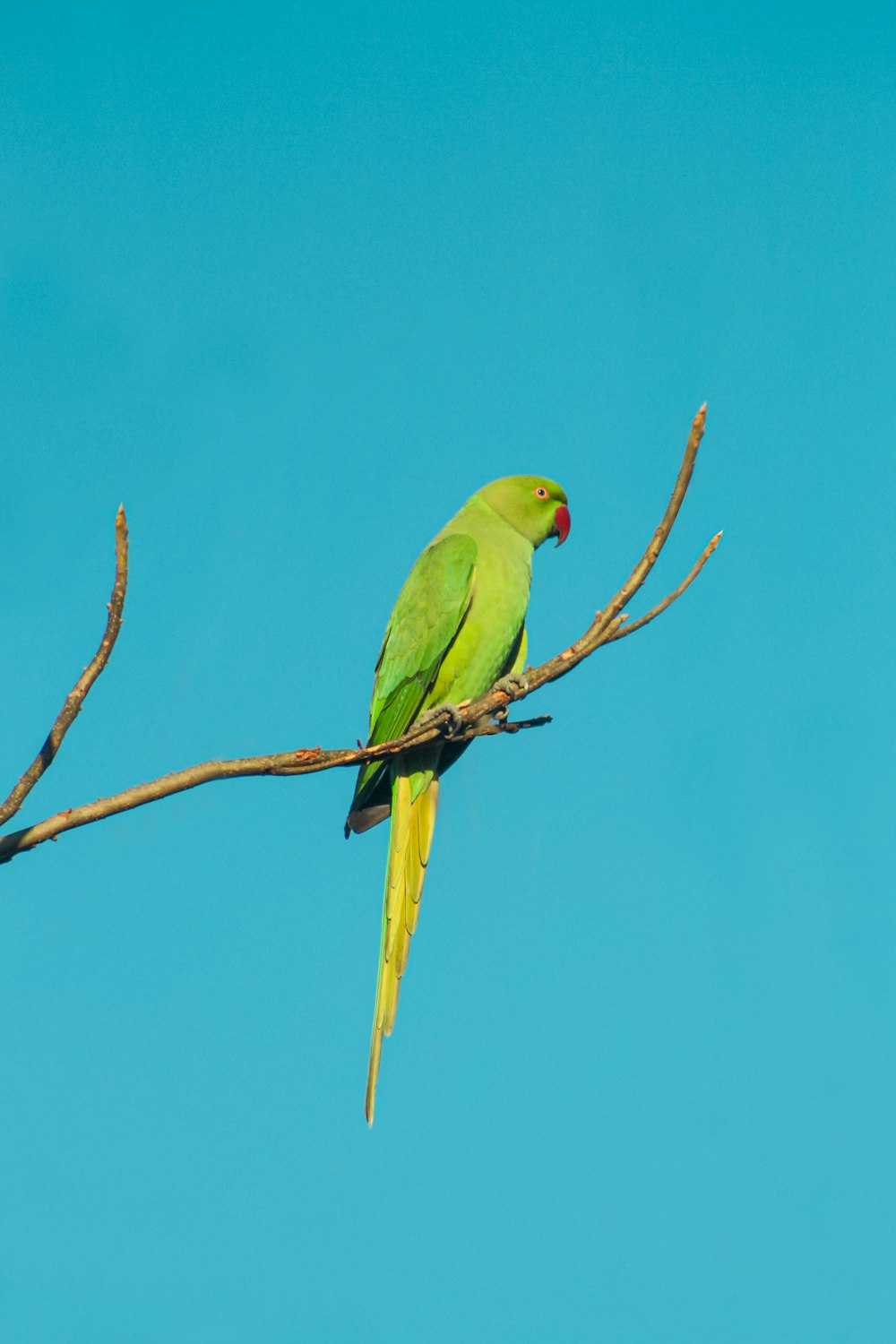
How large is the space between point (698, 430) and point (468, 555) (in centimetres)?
196

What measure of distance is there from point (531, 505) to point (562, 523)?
0.64 ft

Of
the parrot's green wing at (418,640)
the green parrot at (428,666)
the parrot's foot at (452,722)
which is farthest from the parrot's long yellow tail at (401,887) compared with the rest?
the parrot's foot at (452,722)

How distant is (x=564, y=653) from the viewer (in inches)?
129

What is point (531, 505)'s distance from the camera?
5.33m

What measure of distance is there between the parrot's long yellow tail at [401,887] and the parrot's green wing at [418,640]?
17 cm

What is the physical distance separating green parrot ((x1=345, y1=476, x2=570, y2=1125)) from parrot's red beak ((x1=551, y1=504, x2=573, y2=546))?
31cm

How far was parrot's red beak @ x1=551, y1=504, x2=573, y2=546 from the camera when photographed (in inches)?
213

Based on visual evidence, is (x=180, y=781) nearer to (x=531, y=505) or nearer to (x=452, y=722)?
(x=452, y=722)

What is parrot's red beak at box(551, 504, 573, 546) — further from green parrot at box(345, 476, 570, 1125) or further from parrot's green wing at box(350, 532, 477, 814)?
parrot's green wing at box(350, 532, 477, 814)

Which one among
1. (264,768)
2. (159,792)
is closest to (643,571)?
(264,768)

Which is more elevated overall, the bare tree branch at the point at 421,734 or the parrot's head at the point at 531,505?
the parrot's head at the point at 531,505

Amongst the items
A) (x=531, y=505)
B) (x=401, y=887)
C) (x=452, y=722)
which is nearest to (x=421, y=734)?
(x=452, y=722)

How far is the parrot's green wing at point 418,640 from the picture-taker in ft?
15.0

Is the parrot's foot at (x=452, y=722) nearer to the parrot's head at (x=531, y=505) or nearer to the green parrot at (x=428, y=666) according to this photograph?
the green parrot at (x=428, y=666)
